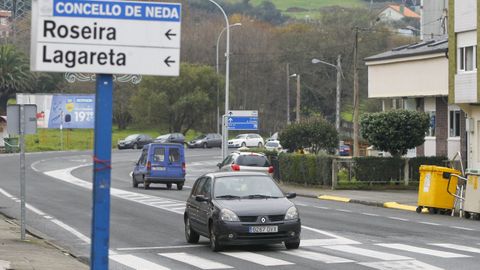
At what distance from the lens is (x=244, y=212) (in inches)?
677

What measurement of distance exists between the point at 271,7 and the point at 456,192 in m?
162

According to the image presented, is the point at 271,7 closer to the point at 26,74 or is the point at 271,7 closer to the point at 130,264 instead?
the point at 26,74

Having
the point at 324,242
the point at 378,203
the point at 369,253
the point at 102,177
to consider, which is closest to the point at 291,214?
the point at 369,253

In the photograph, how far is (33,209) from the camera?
28922 millimetres

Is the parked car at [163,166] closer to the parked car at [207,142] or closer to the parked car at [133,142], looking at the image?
the parked car at [133,142]

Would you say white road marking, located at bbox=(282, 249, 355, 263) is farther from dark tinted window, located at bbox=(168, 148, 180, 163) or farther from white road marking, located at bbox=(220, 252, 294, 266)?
dark tinted window, located at bbox=(168, 148, 180, 163)

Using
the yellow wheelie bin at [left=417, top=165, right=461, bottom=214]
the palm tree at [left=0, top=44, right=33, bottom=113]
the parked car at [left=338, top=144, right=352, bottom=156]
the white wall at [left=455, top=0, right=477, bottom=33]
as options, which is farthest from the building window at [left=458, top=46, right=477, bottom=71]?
the palm tree at [left=0, top=44, right=33, bottom=113]

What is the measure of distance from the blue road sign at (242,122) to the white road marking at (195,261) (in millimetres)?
33354

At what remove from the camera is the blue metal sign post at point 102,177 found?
25.4ft

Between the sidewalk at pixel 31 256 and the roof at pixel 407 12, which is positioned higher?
the roof at pixel 407 12

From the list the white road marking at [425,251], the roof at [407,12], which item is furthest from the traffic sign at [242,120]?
the roof at [407,12]

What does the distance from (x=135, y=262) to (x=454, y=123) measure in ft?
102

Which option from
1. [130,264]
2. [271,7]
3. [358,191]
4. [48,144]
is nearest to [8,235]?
[130,264]

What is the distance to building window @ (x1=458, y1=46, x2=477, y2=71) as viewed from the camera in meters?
38.5
